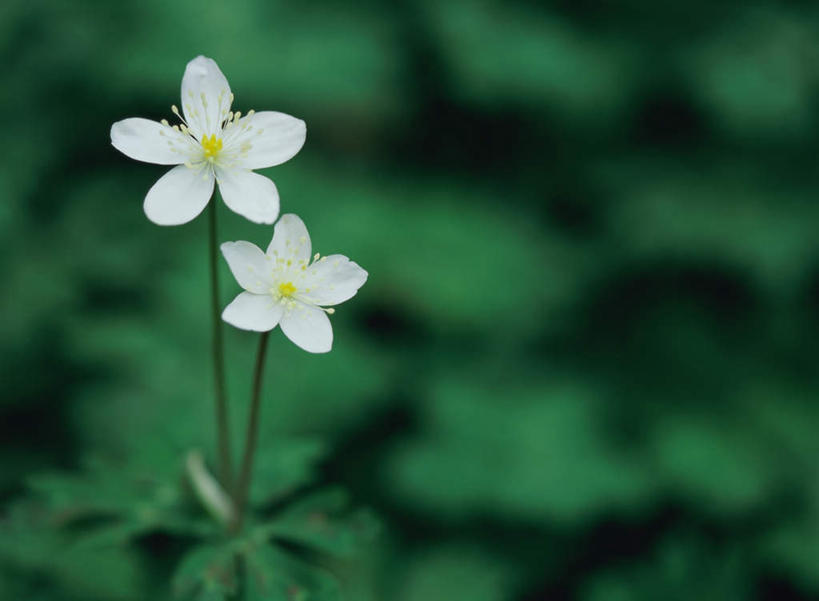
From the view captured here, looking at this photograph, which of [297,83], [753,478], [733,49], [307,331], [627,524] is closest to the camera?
[307,331]

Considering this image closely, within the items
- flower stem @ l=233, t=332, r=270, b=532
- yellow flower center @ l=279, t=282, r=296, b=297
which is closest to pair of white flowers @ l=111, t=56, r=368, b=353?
yellow flower center @ l=279, t=282, r=296, b=297

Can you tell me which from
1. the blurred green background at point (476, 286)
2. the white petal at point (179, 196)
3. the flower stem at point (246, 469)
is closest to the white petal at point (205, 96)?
the white petal at point (179, 196)

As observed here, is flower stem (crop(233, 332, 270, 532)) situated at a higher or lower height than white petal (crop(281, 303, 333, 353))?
lower

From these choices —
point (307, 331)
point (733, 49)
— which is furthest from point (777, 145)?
point (307, 331)

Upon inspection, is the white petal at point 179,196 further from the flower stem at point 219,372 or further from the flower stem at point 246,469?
the flower stem at point 246,469

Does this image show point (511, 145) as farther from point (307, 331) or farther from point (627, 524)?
point (307, 331)

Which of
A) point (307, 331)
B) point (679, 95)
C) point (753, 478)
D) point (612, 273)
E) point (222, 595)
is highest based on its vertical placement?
point (679, 95)

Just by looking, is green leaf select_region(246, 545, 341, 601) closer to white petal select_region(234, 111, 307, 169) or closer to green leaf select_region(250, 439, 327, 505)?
green leaf select_region(250, 439, 327, 505)
